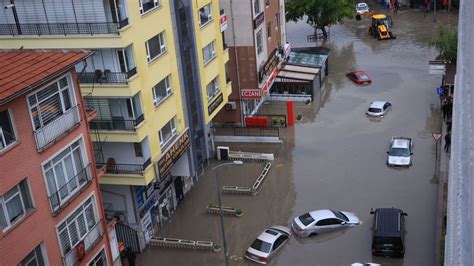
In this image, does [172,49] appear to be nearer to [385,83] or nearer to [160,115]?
[160,115]

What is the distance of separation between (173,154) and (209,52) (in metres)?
9.01

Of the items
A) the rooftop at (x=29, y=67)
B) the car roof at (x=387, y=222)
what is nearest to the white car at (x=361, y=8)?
the car roof at (x=387, y=222)

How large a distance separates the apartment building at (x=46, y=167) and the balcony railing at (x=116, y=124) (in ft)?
15.2

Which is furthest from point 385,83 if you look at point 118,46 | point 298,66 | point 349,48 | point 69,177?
point 69,177

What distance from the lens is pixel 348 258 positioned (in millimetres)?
30688

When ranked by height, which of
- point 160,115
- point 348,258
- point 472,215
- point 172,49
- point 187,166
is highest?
point 472,215

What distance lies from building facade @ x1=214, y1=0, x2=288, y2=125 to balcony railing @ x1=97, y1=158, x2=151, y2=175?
1726 cm

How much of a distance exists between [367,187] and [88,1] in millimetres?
20151

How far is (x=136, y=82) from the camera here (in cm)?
2895

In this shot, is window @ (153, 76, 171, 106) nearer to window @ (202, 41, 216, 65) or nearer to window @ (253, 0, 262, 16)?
window @ (202, 41, 216, 65)

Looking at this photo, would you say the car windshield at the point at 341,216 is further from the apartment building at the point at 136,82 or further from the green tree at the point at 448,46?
the green tree at the point at 448,46

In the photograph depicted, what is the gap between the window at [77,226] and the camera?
2291 centimetres

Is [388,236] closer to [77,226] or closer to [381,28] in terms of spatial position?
[77,226]

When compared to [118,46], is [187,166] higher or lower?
lower
